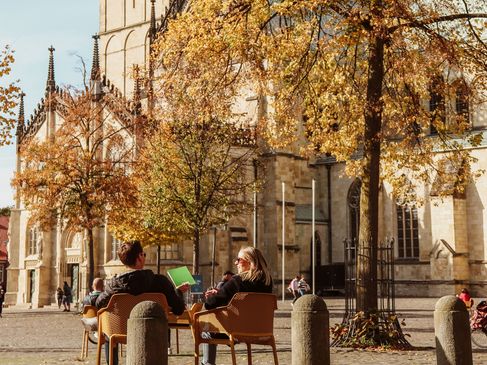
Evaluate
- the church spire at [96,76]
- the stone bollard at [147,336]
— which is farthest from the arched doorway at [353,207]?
the stone bollard at [147,336]

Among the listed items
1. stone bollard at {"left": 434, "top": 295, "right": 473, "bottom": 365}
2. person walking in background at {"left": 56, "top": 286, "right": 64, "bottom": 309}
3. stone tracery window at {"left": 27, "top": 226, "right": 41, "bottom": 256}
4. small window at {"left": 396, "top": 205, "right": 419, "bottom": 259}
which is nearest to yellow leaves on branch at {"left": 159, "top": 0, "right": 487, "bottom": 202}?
stone bollard at {"left": 434, "top": 295, "right": 473, "bottom": 365}

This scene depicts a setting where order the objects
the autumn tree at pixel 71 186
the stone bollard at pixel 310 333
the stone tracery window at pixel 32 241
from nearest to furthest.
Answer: the stone bollard at pixel 310 333 → the autumn tree at pixel 71 186 → the stone tracery window at pixel 32 241

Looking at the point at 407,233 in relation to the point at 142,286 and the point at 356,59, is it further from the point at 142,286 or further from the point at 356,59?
the point at 142,286

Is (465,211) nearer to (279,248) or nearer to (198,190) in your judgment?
(279,248)

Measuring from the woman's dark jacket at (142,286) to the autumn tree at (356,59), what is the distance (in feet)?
23.0

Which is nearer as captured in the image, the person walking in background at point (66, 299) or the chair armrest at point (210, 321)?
the chair armrest at point (210, 321)

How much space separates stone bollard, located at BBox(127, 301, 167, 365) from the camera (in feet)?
25.0

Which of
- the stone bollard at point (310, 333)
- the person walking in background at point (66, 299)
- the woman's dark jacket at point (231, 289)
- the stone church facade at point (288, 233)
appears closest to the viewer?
the stone bollard at point (310, 333)

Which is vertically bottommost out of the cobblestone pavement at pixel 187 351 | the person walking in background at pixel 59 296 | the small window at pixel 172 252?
the cobblestone pavement at pixel 187 351

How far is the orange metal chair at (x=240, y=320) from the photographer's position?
Result: 8797 mm

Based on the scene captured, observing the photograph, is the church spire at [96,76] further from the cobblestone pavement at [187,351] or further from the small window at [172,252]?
the cobblestone pavement at [187,351]

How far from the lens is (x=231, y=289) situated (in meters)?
8.96

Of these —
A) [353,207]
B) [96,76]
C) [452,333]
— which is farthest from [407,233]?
[452,333]

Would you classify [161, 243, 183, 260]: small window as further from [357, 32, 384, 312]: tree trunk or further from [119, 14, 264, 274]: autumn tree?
[357, 32, 384, 312]: tree trunk
